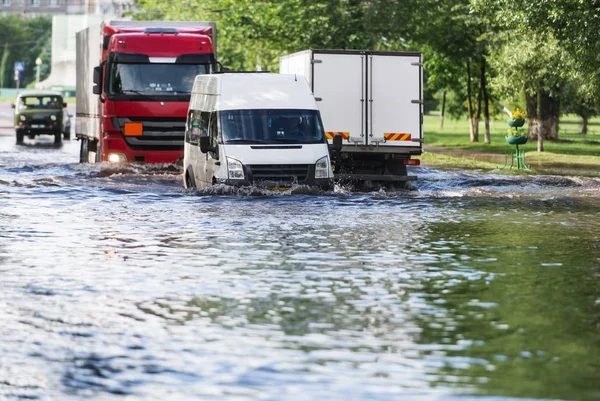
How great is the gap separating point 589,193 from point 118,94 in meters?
9.78

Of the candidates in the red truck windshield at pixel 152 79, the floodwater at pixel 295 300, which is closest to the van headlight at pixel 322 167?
the floodwater at pixel 295 300

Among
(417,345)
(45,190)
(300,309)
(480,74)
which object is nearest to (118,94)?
(45,190)

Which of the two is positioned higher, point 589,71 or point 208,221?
point 589,71

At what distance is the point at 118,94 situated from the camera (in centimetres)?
2880

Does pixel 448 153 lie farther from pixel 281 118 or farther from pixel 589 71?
pixel 281 118

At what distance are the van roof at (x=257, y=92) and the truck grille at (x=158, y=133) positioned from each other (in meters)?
4.57

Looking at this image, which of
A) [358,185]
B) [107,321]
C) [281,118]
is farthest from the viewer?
[358,185]

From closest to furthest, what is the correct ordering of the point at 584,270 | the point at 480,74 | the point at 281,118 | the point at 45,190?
1. the point at 584,270
2. the point at 281,118
3. the point at 45,190
4. the point at 480,74

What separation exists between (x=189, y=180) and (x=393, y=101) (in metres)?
4.50

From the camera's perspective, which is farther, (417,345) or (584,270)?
(584,270)

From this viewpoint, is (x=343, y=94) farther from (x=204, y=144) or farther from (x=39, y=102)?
(x=39, y=102)

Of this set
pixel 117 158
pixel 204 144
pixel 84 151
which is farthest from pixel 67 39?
pixel 204 144

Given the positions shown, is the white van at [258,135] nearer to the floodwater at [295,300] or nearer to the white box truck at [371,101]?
the floodwater at [295,300]

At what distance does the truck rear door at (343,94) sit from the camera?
26859 millimetres
